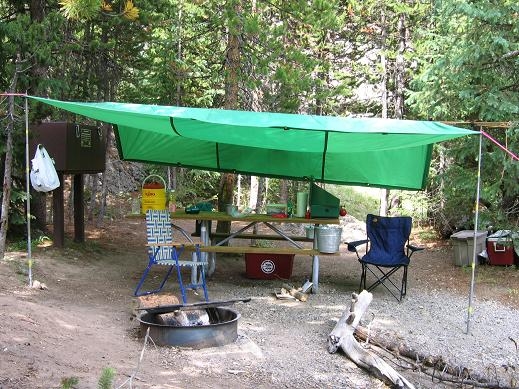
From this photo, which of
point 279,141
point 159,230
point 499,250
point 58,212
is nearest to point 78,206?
point 58,212

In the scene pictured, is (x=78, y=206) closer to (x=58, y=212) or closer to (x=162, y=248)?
(x=58, y=212)

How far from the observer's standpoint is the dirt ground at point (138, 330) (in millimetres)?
3234

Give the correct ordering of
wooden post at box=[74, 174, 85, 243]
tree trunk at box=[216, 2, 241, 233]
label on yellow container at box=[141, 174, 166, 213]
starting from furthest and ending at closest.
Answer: wooden post at box=[74, 174, 85, 243], tree trunk at box=[216, 2, 241, 233], label on yellow container at box=[141, 174, 166, 213]

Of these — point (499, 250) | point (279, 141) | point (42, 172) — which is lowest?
point (499, 250)

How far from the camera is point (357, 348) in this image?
3.81 metres

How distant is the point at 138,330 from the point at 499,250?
5.00 m

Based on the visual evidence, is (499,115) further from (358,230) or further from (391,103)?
(391,103)

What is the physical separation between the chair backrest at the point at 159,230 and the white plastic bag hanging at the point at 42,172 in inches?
42.8

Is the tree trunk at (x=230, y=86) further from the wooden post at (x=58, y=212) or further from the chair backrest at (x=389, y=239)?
the chair backrest at (x=389, y=239)

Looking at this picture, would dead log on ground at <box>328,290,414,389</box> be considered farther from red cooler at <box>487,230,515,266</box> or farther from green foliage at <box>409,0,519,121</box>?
green foliage at <box>409,0,519,121</box>

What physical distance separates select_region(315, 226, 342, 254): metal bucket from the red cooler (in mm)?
2580

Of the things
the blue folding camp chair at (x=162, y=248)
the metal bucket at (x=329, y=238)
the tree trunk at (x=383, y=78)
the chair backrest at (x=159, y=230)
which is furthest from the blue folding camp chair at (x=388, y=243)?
the tree trunk at (x=383, y=78)

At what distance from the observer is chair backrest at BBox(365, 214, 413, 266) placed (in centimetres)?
561

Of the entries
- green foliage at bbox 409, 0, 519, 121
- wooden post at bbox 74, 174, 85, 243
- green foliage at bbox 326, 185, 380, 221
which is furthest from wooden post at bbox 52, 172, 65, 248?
green foliage at bbox 326, 185, 380, 221
